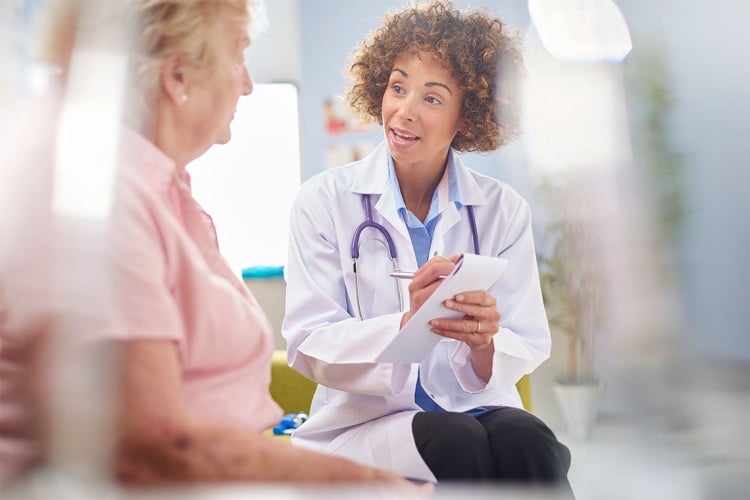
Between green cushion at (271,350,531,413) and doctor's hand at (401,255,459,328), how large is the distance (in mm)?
144

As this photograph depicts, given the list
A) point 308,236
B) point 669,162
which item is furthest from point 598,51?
point 308,236

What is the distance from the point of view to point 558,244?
2.58ft

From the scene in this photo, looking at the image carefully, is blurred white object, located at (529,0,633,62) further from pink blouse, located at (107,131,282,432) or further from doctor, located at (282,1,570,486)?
pink blouse, located at (107,131,282,432)

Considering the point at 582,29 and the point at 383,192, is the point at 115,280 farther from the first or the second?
the point at 582,29

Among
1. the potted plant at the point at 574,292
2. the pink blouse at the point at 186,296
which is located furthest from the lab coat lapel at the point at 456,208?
the pink blouse at the point at 186,296

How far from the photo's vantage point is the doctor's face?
0.85 metres

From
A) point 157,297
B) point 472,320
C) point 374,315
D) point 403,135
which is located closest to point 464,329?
point 472,320

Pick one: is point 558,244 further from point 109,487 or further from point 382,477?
point 109,487

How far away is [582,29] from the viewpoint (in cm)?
76

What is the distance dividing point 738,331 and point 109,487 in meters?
0.59

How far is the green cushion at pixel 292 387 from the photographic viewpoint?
858 millimetres

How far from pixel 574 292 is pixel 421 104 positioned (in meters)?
0.27

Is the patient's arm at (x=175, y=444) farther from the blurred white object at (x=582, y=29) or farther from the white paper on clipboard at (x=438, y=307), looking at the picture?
the blurred white object at (x=582, y=29)

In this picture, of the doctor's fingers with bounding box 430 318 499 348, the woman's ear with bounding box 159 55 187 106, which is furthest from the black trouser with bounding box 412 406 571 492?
the woman's ear with bounding box 159 55 187 106
